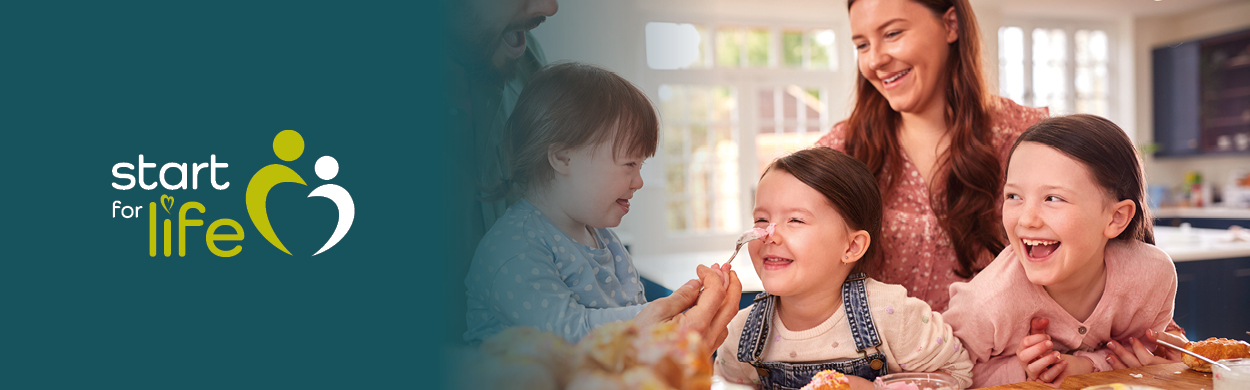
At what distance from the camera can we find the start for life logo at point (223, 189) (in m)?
0.65

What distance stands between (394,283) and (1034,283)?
85 cm

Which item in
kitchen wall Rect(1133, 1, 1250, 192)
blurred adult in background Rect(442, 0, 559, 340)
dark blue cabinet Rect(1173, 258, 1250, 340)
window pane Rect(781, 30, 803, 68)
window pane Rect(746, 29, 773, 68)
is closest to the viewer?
blurred adult in background Rect(442, 0, 559, 340)

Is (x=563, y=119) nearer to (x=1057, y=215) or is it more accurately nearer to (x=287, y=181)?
(x=287, y=181)

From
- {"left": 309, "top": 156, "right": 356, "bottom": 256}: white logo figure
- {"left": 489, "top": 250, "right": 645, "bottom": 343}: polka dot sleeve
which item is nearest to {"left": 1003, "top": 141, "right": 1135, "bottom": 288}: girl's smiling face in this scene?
{"left": 489, "top": 250, "right": 645, "bottom": 343}: polka dot sleeve

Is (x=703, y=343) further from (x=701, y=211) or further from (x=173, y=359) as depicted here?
(x=173, y=359)

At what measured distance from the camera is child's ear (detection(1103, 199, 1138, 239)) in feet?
3.31

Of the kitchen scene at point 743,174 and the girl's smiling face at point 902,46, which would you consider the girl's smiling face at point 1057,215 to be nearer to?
the kitchen scene at point 743,174

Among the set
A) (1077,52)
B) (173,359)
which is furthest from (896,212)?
(1077,52)

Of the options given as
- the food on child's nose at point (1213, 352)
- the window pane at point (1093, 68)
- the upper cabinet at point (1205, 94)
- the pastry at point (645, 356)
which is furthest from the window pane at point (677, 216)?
the upper cabinet at point (1205, 94)

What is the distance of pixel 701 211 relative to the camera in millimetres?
779

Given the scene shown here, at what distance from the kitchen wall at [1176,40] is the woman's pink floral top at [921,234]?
4.25 metres

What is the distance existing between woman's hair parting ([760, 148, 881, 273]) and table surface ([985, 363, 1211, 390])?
0.88ft

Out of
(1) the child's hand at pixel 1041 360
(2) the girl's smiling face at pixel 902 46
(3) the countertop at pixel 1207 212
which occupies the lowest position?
(1) the child's hand at pixel 1041 360

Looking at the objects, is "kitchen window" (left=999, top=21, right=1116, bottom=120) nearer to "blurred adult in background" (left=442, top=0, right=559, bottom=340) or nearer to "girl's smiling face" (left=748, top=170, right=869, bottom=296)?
"girl's smiling face" (left=748, top=170, right=869, bottom=296)
